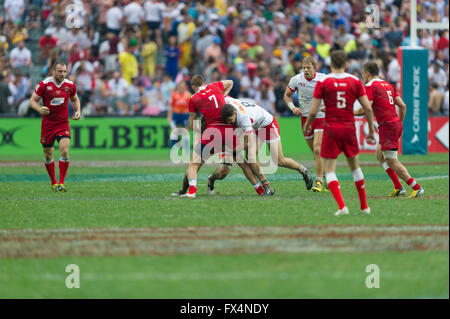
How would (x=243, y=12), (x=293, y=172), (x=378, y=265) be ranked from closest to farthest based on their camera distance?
1. (x=378, y=265)
2. (x=293, y=172)
3. (x=243, y=12)

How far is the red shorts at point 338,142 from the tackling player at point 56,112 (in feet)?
20.1

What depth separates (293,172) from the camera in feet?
66.8

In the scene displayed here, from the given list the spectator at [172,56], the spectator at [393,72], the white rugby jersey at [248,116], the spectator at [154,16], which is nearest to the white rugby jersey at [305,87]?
the white rugby jersey at [248,116]

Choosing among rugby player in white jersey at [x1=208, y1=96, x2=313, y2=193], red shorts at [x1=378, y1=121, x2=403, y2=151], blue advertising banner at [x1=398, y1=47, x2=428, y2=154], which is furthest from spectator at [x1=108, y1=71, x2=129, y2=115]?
red shorts at [x1=378, y1=121, x2=403, y2=151]

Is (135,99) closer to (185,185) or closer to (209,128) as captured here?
(185,185)

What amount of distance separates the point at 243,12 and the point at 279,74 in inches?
114

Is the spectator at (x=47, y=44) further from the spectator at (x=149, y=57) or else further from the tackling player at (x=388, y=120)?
the tackling player at (x=388, y=120)

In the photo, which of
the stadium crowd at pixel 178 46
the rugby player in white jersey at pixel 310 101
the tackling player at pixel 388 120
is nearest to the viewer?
the tackling player at pixel 388 120

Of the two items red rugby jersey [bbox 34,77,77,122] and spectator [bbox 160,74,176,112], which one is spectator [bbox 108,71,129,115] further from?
red rugby jersey [bbox 34,77,77,122]

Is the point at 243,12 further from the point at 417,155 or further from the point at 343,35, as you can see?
the point at 417,155

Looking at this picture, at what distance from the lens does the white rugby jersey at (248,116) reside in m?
13.5

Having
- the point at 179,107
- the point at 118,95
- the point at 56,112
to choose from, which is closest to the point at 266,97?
the point at 179,107

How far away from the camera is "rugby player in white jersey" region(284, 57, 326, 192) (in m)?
14.7
